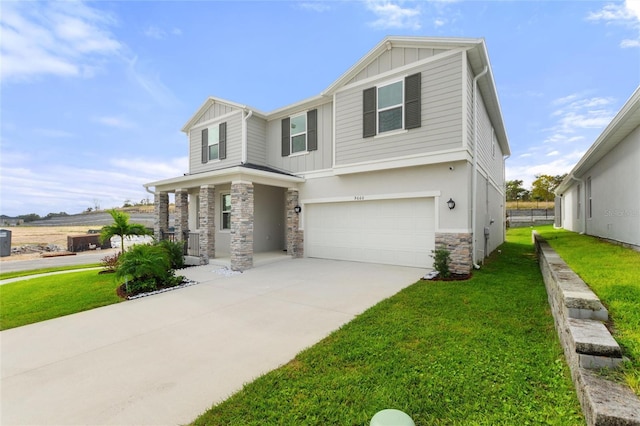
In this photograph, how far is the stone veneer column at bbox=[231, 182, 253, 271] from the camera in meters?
9.11

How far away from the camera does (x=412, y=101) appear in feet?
27.5

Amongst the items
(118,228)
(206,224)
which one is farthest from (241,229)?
(118,228)

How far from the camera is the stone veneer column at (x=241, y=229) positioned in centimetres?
911

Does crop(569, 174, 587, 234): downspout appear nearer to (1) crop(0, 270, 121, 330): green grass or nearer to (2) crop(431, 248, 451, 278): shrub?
(2) crop(431, 248, 451, 278): shrub

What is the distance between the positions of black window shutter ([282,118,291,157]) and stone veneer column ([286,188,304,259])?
1786 mm

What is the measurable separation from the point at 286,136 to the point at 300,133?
0.74 m

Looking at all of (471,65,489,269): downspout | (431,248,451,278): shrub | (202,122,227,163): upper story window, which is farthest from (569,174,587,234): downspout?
(202,122,227,163): upper story window

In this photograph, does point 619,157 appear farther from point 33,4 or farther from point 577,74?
point 33,4

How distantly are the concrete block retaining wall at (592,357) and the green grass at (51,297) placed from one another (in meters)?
7.81

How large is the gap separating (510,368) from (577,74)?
53.6 feet

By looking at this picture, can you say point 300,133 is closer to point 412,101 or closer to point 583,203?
point 412,101

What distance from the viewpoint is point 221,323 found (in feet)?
15.6

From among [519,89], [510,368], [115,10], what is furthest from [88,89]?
[519,89]

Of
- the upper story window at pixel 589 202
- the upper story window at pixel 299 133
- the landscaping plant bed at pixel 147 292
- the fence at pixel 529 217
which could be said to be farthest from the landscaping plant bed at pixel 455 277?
the fence at pixel 529 217
